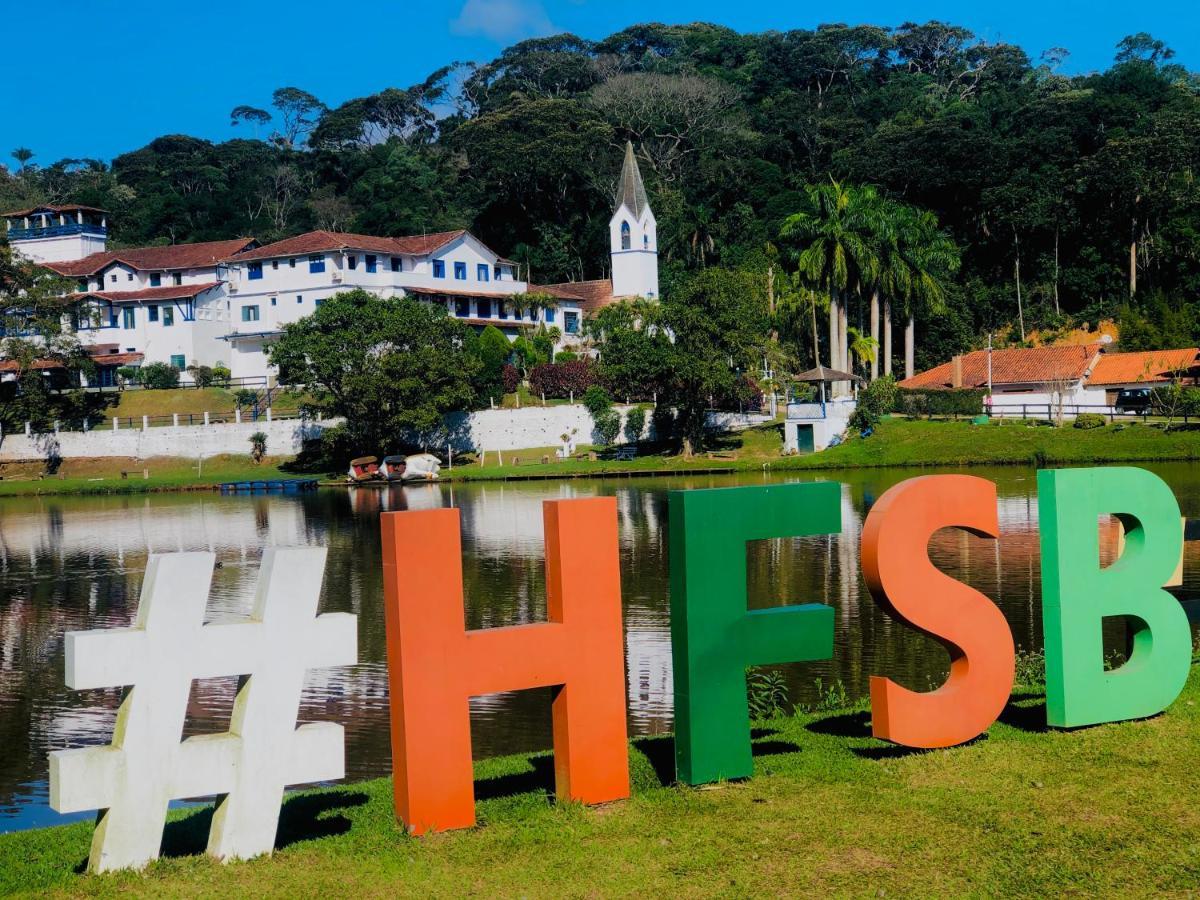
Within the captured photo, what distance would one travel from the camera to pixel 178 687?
7.69 metres

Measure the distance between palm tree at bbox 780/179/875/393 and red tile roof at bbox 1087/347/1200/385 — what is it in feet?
37.9

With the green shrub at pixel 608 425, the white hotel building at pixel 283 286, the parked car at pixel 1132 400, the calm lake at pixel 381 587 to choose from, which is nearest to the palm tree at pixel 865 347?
the parked car at pixel 1132 400

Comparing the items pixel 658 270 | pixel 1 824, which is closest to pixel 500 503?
pixel 1 824

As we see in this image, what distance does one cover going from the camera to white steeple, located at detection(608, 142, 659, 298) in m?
81.1

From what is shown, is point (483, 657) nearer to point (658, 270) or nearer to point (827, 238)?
point (827, 238)

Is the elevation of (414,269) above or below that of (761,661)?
above

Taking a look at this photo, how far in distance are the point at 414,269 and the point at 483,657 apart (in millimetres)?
70038

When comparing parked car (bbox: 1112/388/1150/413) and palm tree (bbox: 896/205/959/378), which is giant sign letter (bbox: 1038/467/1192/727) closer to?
parked car (bbox: 1112/388/1150/413)

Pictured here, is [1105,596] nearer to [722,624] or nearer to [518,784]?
[722,624]

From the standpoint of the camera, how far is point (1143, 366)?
60.8m

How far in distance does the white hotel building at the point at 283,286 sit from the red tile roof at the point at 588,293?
0.09 metres

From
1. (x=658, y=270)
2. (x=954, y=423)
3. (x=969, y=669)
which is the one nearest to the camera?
(x=969, y=669)

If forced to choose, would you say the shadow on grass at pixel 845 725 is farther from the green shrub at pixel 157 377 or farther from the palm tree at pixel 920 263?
the green shrub at pixel 157 377

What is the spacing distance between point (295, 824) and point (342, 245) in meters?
67.8
